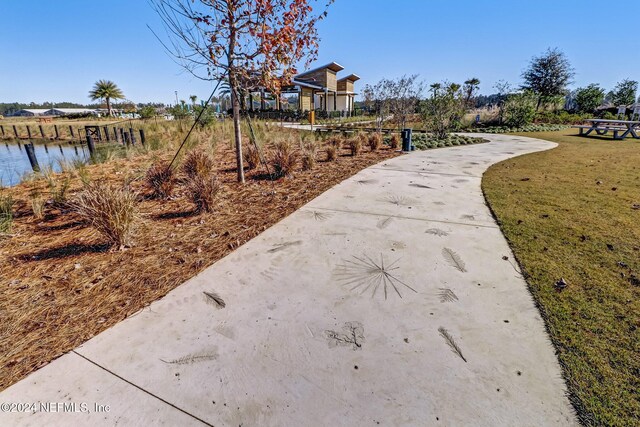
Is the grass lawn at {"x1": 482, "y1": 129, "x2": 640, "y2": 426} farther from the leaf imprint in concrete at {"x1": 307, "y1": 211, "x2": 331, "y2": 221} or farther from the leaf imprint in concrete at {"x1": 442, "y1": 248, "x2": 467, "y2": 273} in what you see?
the leaf imprint in concrete at {"x1": 307, "y1": 211, "x2": 331, "y2": 221}

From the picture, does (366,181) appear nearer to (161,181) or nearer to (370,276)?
(370,276)

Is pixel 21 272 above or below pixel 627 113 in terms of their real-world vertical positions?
below

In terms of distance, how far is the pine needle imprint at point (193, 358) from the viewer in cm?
179

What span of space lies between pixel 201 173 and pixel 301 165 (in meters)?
2.43

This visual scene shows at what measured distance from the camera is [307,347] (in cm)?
190

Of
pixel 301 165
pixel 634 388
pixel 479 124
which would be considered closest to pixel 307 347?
pixel 634 388

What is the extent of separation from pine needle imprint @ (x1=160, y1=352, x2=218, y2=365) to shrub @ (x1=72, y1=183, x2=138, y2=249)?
1813 millimetres

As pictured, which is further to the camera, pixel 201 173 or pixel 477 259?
pixel 201 173

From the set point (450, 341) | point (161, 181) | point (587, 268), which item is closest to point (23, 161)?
point (161, 181)

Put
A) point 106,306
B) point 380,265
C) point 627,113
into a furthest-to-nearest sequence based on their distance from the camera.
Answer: point 627,113, point 380,265, point 106,306

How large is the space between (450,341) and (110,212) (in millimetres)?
3216

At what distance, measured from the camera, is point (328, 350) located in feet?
6.15

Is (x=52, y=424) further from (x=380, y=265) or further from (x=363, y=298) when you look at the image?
(x=380, y=265)

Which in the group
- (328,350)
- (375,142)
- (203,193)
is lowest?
(328,350)
